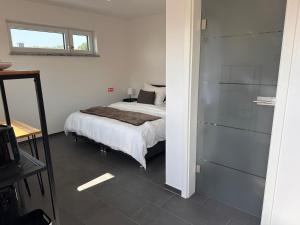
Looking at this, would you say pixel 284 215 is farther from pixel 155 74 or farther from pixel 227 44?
pixel 155 74

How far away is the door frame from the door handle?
0.59 ft

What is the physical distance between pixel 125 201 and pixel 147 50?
12.3 feet

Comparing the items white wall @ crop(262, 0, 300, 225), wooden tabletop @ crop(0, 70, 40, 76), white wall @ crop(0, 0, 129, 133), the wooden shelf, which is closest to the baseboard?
white wall @ crop(262, 0, 300, 225)

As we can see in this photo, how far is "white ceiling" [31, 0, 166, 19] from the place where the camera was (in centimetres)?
374

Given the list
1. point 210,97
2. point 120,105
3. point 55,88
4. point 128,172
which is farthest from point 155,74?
point 210,97

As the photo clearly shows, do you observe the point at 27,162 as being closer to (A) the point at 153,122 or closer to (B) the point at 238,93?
(B) the point at 238,93

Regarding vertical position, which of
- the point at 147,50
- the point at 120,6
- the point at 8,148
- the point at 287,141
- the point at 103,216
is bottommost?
the point at 103,216

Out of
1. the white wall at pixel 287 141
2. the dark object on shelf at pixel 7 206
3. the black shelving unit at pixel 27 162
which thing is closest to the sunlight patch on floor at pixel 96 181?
the dark object on shelf at pixel 7 206

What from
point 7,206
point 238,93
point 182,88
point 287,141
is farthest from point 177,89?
point 7,206

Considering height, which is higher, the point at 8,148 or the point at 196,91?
the point at 196,91

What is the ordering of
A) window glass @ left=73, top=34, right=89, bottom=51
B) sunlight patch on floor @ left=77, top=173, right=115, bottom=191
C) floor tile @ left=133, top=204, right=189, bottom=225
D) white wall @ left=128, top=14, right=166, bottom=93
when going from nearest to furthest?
floor tile @ left=133, top=204, right=189, bottom=225, sunlight patch on floor @ left=77, top=173, right=115, bottom=191, window glass @ left=73, top=34, right=89, bottom=51, white wall @ left=128, top=14, right=166, bottom=93

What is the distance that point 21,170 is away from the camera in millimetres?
1090

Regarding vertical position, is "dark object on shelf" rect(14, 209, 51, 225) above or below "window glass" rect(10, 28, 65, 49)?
below

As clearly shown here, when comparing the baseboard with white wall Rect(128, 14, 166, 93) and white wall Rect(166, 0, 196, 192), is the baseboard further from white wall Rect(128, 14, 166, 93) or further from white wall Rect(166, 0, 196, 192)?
white wall Rect(128, 14, 166, 93)
